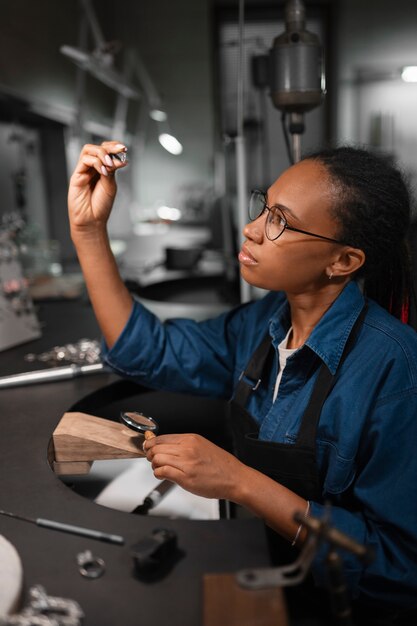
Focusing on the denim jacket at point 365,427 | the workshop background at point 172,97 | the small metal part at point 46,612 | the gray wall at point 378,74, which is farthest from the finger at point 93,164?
the gray wall at point 378,74

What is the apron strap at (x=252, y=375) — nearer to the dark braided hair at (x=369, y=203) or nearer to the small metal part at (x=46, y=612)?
the dark braided hair at (x=369, y=203)

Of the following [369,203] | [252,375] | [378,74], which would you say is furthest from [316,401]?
[378,74]

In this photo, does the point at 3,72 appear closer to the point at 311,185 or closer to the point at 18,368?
the point at 18,368

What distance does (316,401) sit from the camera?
100 cm

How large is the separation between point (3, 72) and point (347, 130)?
3418mm

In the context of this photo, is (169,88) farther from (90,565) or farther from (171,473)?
(90,565)

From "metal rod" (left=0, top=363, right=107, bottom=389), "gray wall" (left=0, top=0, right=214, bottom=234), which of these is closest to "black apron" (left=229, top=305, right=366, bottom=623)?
"metal rod" (left=0, top=363, right=107, bottom=389)

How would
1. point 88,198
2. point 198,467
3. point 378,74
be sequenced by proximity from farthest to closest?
point 378,74 → point 88,198 → point 198,467

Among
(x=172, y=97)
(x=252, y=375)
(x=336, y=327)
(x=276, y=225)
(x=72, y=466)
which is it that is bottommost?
(x=72, y=466)

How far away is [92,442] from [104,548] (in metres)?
0.30

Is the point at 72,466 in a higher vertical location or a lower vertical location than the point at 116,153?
lower

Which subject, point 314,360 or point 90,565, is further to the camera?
point 314,360

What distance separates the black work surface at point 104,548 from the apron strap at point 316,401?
9.4 inches

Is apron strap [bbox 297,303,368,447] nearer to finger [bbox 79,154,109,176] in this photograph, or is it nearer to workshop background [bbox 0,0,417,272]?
finger [bbox 79,154,109,176]
